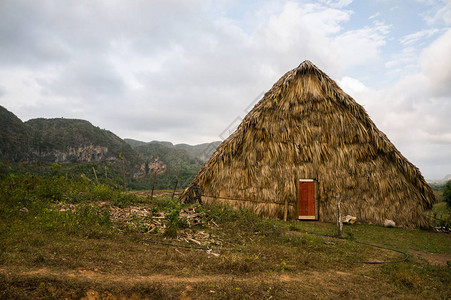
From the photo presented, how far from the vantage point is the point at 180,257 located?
420cm

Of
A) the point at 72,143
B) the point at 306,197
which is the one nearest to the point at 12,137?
the point at 72,143

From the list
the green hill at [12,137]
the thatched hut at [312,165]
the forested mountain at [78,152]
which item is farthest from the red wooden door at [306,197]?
the green hill at [12,137]

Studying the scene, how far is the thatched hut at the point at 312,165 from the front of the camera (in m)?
8.97

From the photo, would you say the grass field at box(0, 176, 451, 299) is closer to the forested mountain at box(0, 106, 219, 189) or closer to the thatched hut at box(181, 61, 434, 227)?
the thatched hut at box(181, 61, 434, 227)

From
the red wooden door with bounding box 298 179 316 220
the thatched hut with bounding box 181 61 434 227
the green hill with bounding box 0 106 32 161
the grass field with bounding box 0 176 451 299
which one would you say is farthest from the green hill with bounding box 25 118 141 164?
the red wooden door with bounding box 298 179 316 220

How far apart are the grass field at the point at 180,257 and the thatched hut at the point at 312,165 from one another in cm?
165

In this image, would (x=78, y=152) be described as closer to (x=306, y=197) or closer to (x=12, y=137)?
(x=12, y=137)

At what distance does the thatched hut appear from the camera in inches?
353

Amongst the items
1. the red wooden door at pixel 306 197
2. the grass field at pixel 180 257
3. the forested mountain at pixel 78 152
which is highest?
the forested mountain at pixel 78 152

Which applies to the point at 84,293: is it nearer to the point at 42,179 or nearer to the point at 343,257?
the point at 343,257

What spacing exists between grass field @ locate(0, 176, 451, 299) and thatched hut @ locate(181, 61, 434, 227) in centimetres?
165

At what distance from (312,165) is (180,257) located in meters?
6.56

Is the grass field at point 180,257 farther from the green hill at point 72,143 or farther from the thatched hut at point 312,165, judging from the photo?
the green hill at point 72,143

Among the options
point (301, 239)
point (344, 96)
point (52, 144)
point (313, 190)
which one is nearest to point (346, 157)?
point (313, 190)
